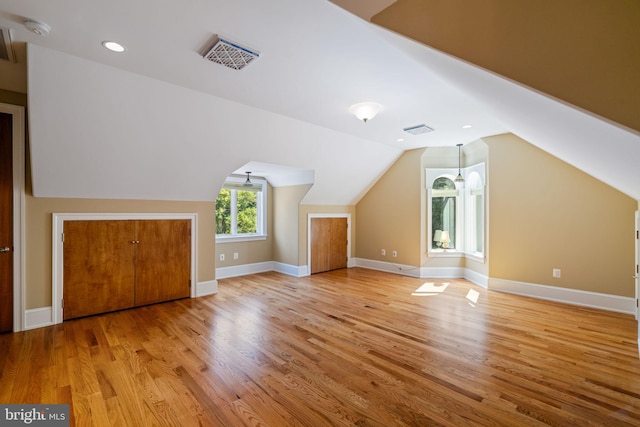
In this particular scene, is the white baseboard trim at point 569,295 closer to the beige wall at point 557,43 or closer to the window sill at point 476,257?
the window sill at point 476,257

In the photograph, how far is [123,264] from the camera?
12.9ft

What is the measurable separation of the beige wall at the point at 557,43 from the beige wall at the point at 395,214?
459cm

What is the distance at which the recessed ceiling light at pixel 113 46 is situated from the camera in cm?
222

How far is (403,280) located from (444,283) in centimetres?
75

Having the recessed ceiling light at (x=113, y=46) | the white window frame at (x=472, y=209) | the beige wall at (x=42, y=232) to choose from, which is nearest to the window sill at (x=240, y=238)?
the beige wall at (x=42, y=232)

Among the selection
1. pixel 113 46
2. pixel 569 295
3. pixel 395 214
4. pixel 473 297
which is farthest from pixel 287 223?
pixel 569 295

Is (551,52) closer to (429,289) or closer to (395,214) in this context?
(429,289)

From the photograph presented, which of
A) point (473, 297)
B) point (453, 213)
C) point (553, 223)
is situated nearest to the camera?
point (553, 223)

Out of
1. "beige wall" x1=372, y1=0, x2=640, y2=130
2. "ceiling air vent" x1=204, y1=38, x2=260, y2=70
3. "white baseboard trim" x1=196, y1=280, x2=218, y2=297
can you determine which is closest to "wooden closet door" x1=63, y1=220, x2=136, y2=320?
"white baseboard trim" x1=196, y1=280, x2=218, y2=297

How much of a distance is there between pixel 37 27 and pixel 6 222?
2.30m

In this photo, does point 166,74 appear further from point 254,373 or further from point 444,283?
point 444,283

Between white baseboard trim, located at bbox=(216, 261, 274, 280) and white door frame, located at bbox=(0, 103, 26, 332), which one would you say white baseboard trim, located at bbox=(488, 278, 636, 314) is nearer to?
white baseboard trim, located at bbox=(216, 261, 274, 280)

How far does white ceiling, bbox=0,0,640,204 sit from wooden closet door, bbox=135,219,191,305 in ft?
1.60

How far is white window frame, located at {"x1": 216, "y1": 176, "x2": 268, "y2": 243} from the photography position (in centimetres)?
587
